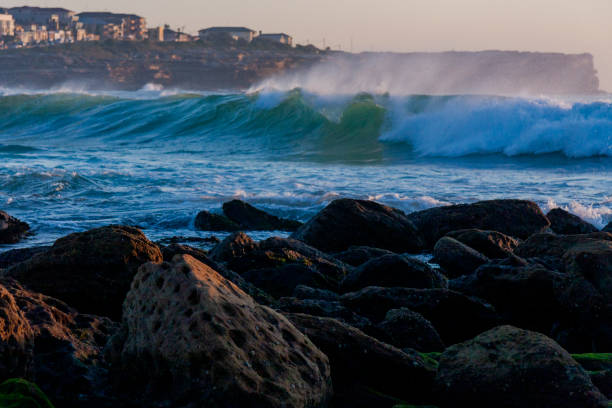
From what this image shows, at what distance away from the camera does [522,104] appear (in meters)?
22.6

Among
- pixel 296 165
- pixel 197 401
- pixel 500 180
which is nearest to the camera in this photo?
pixel 197 401

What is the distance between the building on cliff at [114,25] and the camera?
4801 inches

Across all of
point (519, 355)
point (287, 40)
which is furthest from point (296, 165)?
point (287, 40)

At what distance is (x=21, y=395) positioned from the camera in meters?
2.55

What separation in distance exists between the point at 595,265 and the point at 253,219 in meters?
5.92

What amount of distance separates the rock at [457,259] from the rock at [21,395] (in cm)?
467

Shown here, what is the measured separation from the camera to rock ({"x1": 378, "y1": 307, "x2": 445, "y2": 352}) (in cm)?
391

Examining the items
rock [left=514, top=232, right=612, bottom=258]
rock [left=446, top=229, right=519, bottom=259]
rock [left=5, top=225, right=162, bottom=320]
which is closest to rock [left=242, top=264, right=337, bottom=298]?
rock [left=5, top=225, right=162, bottom=320]

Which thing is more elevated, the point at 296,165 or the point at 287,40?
the point at 287,40

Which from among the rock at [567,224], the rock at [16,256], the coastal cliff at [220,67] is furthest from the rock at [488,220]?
the coastal cliff at [220,67]

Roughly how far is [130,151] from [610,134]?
561 inches

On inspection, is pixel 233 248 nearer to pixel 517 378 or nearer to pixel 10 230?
pixel 10 230

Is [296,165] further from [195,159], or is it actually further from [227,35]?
[227,35]

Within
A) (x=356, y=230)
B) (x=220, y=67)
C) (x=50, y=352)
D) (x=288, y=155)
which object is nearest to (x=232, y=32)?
(x=220, y=67)
